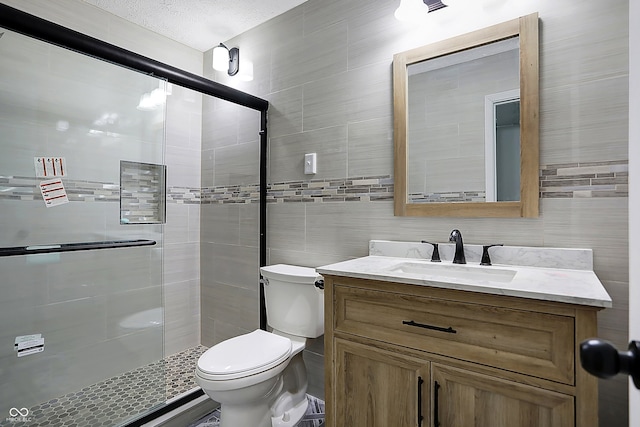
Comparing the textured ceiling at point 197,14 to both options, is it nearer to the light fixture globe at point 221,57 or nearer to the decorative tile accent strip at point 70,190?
the light fixture globe at point 221,57

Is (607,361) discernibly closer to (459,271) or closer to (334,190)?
(459,271)

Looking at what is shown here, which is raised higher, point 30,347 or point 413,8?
point 413,8

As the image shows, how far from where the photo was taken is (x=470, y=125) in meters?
1.56

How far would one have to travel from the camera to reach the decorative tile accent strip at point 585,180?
124 cm

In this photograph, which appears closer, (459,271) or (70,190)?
(459,271)

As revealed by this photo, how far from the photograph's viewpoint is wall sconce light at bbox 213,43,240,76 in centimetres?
242

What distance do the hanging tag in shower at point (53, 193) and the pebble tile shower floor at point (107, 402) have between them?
Result: 971mm

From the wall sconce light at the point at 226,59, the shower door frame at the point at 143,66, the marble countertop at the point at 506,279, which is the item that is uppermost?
the wall sconce light at the point at 226,59

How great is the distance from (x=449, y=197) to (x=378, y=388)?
88 centimetres

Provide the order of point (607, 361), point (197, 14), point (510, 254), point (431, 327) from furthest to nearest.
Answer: point (197, 14)
point (510, 254)
point (431, 327)
point (607, 361)

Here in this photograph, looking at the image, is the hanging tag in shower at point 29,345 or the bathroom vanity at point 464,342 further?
the hanging tag in shower at point 29,345

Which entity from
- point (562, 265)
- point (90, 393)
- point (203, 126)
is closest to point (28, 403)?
point (90, 393)

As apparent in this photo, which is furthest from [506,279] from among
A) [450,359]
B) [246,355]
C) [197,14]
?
[197,14]

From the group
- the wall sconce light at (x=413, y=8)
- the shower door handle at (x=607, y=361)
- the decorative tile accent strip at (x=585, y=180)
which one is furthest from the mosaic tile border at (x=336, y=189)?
the shower door handle at (x=607, y=361)
